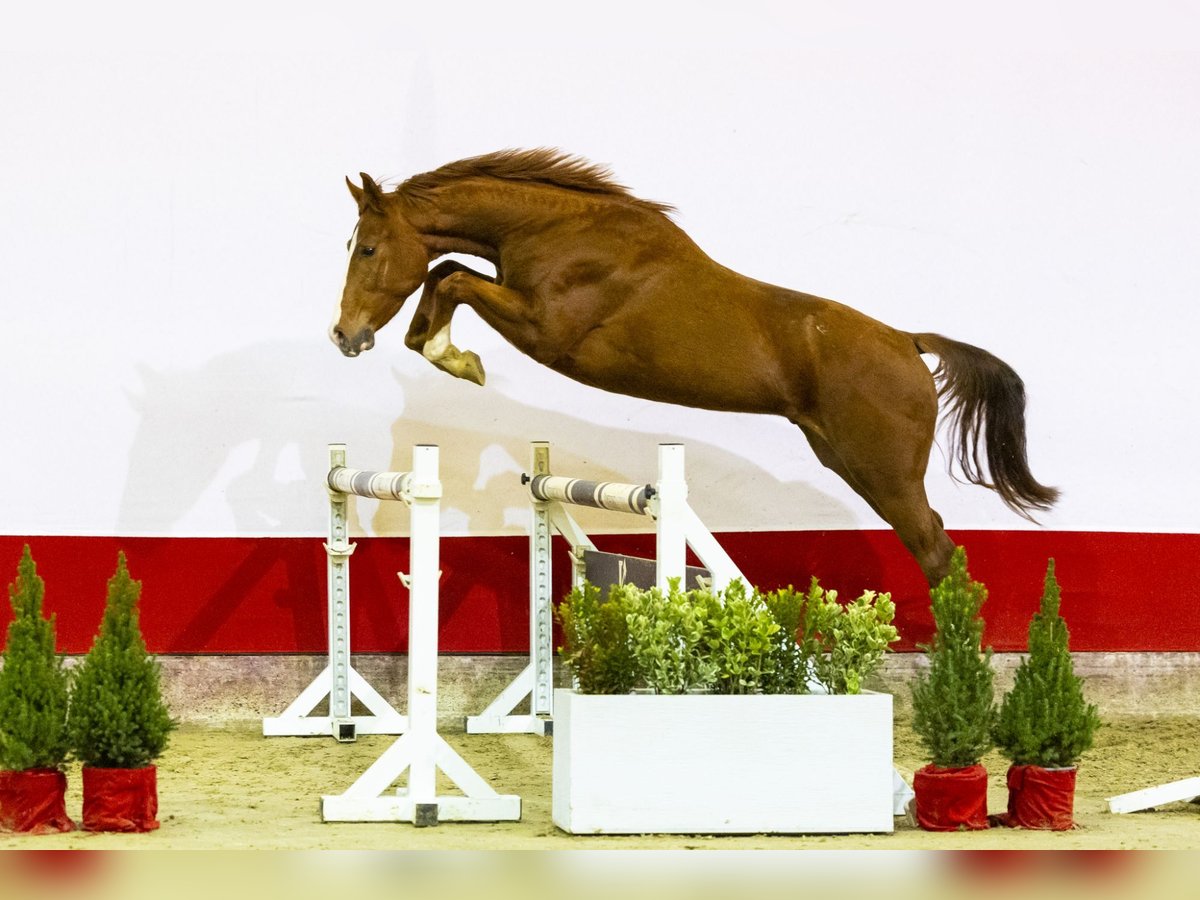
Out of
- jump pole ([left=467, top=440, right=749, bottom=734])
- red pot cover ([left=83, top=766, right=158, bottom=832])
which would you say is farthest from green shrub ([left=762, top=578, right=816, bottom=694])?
red pot cover ([left=83, top=766, right=158, bottom=832])

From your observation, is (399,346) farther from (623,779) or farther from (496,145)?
(623,779)

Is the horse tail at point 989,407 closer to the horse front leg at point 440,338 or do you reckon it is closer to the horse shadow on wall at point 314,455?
the horse shadow on wall at point 314,455

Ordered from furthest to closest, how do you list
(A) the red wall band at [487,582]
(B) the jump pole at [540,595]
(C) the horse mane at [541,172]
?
1. (A) the red wall band at [487,582]
2. (B) the jump pole at [540,595]
3. (C) the horse mane at [541,172]

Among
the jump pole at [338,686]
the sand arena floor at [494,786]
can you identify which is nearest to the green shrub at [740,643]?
the sand arena floor at [494,786]

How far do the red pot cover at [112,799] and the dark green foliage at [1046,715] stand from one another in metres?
2.15

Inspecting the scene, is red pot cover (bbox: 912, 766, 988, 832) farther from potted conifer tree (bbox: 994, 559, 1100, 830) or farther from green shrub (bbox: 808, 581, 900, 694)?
green shrub (bbox: 808, 581, 900, 694)

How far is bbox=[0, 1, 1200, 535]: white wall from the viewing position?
18.7 feet

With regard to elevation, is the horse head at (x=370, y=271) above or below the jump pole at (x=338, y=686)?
above

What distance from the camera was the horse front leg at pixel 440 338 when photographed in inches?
189

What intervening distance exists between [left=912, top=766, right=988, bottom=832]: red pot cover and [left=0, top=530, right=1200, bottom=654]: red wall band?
208 centimetres

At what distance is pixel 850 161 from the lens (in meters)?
6.07

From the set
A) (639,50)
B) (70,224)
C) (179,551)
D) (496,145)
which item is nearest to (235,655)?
(179,551)

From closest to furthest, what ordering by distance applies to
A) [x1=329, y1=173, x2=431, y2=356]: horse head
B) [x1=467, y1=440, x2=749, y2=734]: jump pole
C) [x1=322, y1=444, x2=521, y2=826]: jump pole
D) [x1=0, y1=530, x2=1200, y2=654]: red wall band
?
[x1=322, y1=444, x2=521, y2=826]: jump pole, [x1=329, y1=173, x2=431, y2=356]: horse head, [x1=467, y1=440, x2=749, y2=734]: jump pole, [x1=0, y1=530, x2=1200, y2=654]: red wall band

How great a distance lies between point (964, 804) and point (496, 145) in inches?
123
